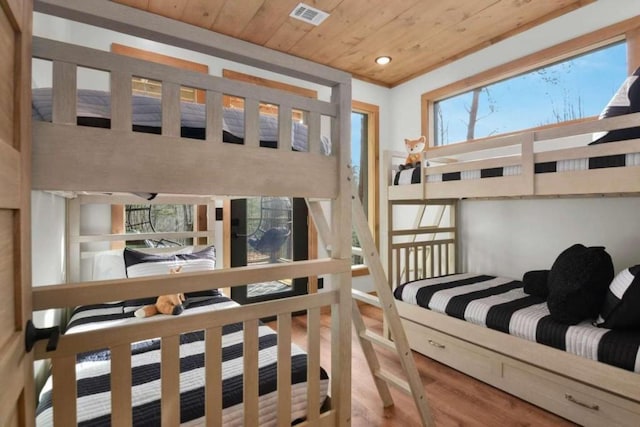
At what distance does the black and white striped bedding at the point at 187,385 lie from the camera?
0.99 metres

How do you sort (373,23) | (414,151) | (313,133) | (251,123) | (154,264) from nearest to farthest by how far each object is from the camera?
(251,123), (313,133), (154,264), (373,23), (414,151)

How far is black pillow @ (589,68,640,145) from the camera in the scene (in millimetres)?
1597

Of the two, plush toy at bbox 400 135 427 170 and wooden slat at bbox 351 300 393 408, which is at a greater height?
plush toy at bbox 400 135 427 170

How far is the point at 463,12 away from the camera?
2436 millimetres

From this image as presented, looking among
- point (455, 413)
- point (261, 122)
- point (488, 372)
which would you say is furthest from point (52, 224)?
point (488, 372)

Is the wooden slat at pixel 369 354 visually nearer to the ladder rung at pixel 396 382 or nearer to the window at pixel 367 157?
the ladder rung at pixel 396 382

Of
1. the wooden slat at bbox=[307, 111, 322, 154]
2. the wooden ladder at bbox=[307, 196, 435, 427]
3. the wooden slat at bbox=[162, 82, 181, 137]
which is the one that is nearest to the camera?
the wooden slat at bbox=[162, 82, 181, 137]

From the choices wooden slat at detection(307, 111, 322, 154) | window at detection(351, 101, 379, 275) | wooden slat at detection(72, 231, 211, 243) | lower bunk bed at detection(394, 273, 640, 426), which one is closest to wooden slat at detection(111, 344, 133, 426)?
wooden slat at detection(307, 111, 322, 154)

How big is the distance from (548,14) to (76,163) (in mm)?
3175

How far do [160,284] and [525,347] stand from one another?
6.11 feet

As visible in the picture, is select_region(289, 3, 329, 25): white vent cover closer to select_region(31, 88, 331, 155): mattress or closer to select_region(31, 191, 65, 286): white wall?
select_region(31, 88, 331, 155): mattress

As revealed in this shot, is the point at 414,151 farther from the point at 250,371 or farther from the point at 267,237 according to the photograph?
the point at 250,371

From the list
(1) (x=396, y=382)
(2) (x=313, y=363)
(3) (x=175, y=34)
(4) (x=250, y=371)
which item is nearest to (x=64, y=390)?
(4) (x=250, y=371)

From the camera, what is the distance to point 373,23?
2.56 metres
